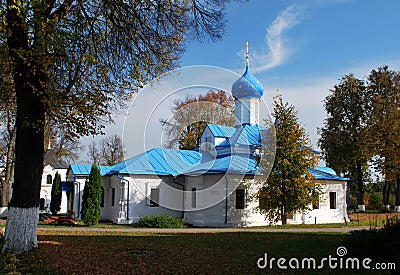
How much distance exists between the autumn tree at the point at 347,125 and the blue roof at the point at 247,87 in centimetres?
1263

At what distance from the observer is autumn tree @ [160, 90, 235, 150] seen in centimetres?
3067

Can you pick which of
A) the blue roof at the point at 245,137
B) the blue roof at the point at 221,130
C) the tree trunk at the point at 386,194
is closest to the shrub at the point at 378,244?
the blue roof at the point at 245,137

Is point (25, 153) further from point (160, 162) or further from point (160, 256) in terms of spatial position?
point (160, 162)

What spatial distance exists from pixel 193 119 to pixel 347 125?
1559 cm

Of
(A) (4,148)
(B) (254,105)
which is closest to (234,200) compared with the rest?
(B) (254,105)

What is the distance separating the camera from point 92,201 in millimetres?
23469

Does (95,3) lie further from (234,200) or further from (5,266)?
(234,200)

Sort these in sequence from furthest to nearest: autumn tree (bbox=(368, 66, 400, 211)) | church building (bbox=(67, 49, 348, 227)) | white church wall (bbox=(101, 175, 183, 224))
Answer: white church wall (bbox=(101, 175, 183, 224)), church building (bbox=(67, 49, 348, 227)), autumn tree (bbox=(368, 66, 400, 211))

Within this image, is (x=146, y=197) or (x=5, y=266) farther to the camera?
(x=146, y=197)

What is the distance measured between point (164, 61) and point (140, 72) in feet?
3.13

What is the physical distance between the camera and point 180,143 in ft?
115

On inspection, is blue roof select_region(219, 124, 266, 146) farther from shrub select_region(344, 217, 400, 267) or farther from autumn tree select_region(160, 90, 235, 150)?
shrub select_region(344, 217, 400, 267)

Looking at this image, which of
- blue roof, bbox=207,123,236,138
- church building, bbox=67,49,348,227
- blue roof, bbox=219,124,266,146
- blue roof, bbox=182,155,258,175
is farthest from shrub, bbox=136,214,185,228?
blue roof, bbox=207,123,236,138

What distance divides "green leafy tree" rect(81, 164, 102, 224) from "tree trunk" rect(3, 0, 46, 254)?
12.7 meters
